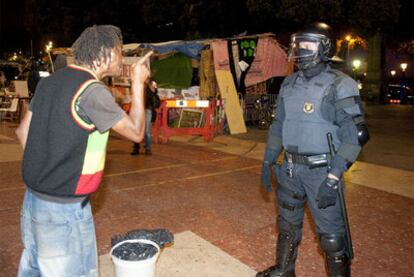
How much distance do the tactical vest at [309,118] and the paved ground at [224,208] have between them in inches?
53.3

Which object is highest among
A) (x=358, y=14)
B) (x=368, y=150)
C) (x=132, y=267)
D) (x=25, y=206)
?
(x=358, y=14)

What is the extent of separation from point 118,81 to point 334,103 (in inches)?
514

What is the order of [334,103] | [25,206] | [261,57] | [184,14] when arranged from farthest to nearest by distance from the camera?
[184,14] < [261,57] < [334,103] < [25,206]

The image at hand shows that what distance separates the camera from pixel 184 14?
23.0 m

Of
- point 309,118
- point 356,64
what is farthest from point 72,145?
point 356,64

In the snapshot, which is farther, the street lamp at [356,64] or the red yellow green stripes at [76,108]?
the street lamp at [356,64]

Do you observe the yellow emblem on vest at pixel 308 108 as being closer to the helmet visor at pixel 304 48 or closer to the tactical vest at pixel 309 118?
the tactical vest at pixel 309 118

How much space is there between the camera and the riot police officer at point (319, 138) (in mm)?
3102

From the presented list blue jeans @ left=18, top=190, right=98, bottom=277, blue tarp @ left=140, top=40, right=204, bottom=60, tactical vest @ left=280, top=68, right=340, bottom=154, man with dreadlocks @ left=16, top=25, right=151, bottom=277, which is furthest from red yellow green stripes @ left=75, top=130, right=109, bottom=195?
blue tarp @ left=140, top=40, right=204, bottom=60

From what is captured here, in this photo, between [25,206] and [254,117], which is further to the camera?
[254,117]

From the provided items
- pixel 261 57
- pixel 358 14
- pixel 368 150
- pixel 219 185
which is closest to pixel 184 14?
pixel 358 14

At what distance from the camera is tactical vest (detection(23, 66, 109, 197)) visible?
218cm

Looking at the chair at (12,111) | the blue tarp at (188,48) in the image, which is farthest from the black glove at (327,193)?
the chair at (12,111)

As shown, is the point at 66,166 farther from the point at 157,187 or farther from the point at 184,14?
the point at 184,14
